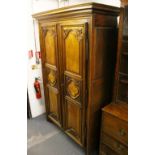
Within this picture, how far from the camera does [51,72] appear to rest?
2.06 meters

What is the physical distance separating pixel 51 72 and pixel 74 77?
1.81ft

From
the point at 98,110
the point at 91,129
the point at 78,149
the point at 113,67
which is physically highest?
the point at 113,67

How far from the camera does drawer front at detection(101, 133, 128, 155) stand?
141 centimetres

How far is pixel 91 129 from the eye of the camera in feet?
5.53

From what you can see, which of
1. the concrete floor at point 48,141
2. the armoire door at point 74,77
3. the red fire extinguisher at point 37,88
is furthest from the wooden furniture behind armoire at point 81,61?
the red fire extinguisher at point 37,88

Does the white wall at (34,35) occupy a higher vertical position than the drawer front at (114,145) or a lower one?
higher

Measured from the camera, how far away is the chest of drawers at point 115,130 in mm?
1360

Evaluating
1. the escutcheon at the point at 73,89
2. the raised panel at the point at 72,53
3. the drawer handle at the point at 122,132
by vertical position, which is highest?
the raised panel at the point at 72,53

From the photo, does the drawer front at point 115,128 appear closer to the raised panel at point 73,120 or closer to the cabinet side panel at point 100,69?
the cabinet side panel at point 100,69

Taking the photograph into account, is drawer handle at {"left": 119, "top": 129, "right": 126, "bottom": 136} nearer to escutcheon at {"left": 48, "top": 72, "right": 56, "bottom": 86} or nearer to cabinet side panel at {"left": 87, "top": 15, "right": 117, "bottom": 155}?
cabinet side panel at {"left": 87, "top": 15, "right": 117, "bottom": 155}

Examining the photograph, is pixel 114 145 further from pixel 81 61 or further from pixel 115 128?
pixel 81 61
